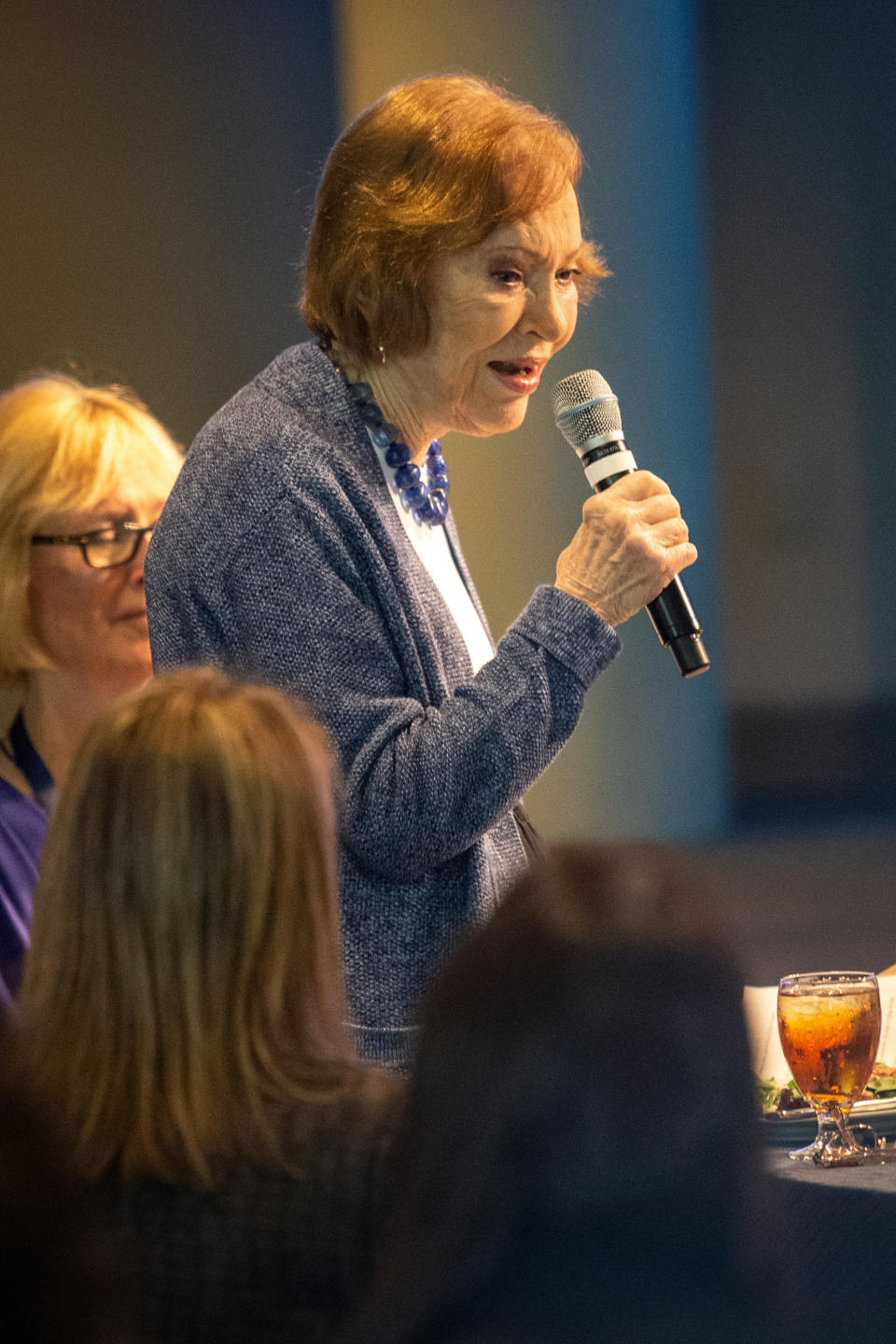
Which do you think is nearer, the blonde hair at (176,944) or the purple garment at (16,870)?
the blonde hair at (176,944)

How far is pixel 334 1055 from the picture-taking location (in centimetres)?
84

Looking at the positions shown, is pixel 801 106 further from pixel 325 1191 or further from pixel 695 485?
pixel 325 1191

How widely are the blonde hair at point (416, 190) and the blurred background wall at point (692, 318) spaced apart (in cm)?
202

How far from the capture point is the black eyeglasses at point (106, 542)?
2.05 metres

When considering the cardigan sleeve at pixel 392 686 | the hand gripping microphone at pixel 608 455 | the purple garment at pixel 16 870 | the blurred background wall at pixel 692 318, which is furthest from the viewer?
the blurred background wall at pixel 692 318

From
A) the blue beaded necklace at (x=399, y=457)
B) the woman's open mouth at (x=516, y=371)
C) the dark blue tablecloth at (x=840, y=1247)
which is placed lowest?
the dark blue tablecloth at (x=840, y=1247)

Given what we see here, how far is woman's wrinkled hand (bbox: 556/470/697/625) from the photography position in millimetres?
1307

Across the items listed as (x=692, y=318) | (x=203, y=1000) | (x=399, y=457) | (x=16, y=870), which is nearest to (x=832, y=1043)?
(x=203, y=1000)

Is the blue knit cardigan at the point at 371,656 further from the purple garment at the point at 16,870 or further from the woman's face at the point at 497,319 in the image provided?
the purple garment at the point at 16,870

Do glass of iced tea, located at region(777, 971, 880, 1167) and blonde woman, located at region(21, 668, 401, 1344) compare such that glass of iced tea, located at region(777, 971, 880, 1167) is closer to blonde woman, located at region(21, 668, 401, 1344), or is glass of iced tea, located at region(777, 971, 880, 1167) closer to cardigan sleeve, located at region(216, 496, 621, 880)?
cardigan sleeve, located at region(216, 496, 621, 880)

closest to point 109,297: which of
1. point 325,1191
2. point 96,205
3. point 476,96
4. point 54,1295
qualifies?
point 96,205

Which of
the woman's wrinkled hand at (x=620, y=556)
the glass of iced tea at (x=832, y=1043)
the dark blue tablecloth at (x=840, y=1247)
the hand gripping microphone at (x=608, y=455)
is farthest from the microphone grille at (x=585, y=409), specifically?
the dark blue tablecloth at (x=840, y=1247)

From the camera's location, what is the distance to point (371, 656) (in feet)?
4.29

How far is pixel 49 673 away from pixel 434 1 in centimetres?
291
